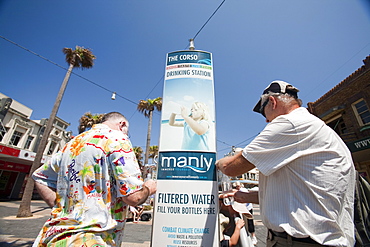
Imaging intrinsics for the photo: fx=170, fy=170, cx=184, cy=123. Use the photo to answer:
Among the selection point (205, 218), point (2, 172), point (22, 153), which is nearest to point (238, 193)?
point (205, 218)

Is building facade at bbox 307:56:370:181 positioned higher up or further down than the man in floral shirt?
higher up

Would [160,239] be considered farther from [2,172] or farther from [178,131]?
[2,172]

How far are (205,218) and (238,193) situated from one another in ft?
1.44

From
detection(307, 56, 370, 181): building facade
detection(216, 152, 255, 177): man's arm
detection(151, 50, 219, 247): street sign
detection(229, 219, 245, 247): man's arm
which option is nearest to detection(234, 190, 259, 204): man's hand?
detection(151, 50, 219, 247): street sign

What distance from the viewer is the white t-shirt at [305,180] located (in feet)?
3.62

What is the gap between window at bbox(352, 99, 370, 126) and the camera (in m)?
9.28

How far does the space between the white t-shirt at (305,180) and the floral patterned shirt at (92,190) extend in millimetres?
1017

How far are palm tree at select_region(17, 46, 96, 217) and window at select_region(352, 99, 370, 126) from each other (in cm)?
1703

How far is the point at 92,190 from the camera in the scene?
1297 millimetres

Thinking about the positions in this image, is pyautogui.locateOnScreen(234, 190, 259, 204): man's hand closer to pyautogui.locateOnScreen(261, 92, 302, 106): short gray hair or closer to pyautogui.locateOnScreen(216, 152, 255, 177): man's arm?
pyautogui.locateOnScreen(216, 152, 255, 177): man's arm

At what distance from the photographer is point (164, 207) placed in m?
1.85

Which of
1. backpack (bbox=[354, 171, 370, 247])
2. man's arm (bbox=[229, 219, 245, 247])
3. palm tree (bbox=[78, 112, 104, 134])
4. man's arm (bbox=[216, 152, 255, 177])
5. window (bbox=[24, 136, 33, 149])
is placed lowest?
man's arm (bbox=[229, 219, 245, 247])

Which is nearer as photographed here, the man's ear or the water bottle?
the man's ear

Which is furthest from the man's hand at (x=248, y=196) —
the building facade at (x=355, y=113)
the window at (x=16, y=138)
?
the window at (x=16, y=138)
